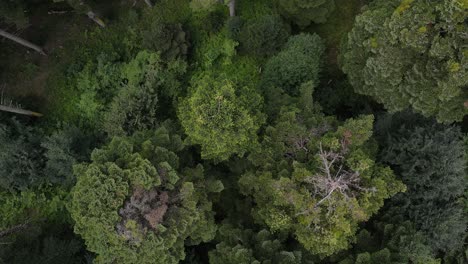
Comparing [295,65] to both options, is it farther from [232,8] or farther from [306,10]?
[232,8]

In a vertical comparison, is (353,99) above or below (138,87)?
above

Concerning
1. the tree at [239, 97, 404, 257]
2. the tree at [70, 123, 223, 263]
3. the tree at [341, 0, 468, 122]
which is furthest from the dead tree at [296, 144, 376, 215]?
the tree at [70, 123, 223, 263]

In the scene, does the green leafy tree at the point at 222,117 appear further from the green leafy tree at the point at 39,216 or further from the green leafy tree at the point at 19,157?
the green leafy tree at the point at 19,157

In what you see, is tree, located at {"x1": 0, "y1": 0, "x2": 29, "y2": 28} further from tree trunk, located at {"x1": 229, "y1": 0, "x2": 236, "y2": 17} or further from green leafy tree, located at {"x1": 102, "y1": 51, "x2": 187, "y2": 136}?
tree trunk, located at {"x1": 229, "y1": 0, "x2": 236, "y2": 17}

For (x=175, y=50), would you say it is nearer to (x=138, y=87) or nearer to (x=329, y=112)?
(x=138, y=87)

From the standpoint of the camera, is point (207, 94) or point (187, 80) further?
point (187, 80)

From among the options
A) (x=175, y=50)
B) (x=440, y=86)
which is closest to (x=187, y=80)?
(x=175, y=50)
